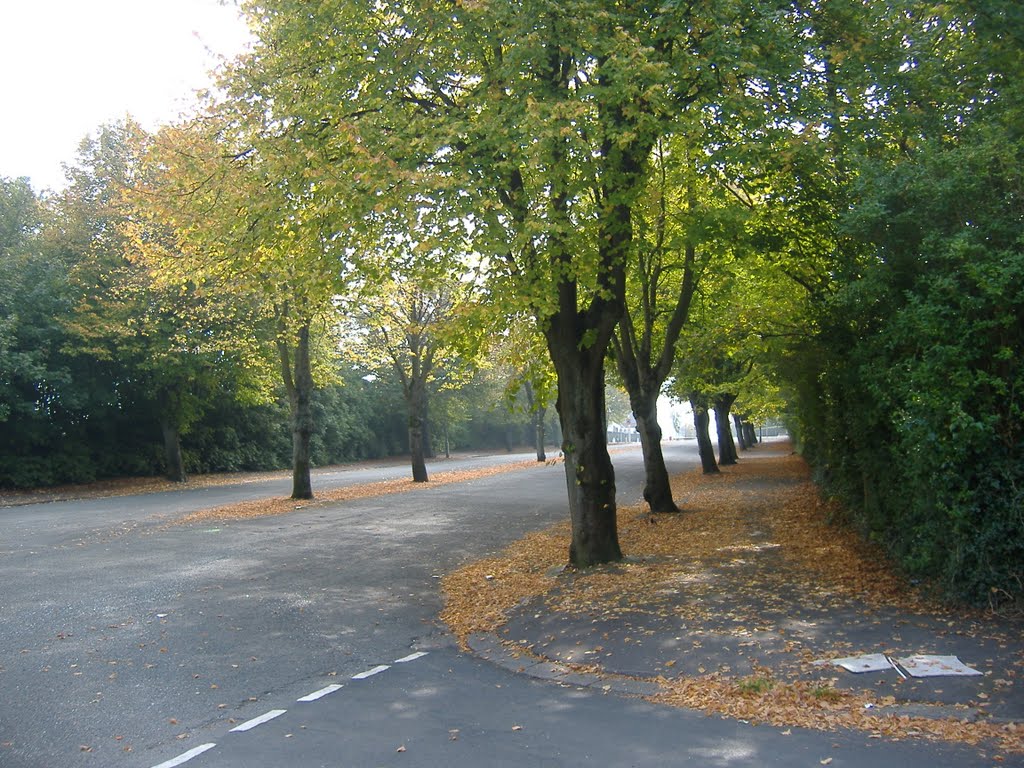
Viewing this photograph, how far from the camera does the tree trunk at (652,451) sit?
1883cm

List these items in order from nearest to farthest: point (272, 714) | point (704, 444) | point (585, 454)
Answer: point (272, 714) → point (585, 454) → point (704, 444)

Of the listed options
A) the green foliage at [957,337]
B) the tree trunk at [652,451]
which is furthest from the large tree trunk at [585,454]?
the tree trunk at [652,451]

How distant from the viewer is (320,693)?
6684 millimetres

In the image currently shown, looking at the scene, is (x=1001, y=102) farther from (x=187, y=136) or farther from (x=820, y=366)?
(x=187, y=136)

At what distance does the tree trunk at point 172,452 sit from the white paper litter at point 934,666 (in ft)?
116

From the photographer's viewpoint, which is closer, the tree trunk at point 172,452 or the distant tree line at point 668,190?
the distant tree line at point 668,190

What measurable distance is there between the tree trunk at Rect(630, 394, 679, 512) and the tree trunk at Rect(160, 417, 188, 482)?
25143 mm

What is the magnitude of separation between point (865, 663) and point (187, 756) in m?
4.90

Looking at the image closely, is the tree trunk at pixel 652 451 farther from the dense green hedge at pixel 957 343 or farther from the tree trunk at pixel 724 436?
the tree trunk at pixel 724 436

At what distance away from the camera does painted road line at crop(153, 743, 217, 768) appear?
5.09m

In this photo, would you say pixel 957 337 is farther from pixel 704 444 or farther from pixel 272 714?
pixel 704 444

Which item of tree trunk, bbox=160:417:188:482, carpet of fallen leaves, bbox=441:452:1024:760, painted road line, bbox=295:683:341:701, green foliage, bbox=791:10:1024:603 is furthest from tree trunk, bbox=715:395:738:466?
painted road line, bbox=295:683:341:701

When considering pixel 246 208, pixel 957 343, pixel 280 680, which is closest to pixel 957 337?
pixel 957 343

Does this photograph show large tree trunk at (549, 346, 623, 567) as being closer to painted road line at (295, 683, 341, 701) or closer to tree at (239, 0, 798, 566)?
tree at (239, 0, 798, 566)
